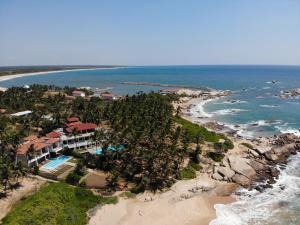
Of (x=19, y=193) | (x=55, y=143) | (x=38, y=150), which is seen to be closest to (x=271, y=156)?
(x=55, y=143)

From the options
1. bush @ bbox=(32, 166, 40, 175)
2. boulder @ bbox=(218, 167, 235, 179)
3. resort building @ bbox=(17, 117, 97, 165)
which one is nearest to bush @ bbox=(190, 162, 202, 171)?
boulder @ bbox=(218, 167, 235, 179)

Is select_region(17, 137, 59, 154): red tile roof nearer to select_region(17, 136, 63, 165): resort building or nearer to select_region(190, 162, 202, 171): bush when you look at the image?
select_region(17, 136, 63, 165): resort building

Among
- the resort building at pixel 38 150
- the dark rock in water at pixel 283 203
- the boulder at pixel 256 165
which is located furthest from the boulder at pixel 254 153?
the resort building at pixel 38 150

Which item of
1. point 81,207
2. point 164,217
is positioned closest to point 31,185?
point 81,207

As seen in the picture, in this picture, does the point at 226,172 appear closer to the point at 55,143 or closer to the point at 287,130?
the point at 55,143

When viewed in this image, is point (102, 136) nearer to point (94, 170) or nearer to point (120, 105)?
point (94, 170)

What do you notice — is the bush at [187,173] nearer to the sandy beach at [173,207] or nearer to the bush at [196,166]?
the bush at [196,166]

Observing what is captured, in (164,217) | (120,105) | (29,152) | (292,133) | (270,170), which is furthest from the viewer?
(120,105)
